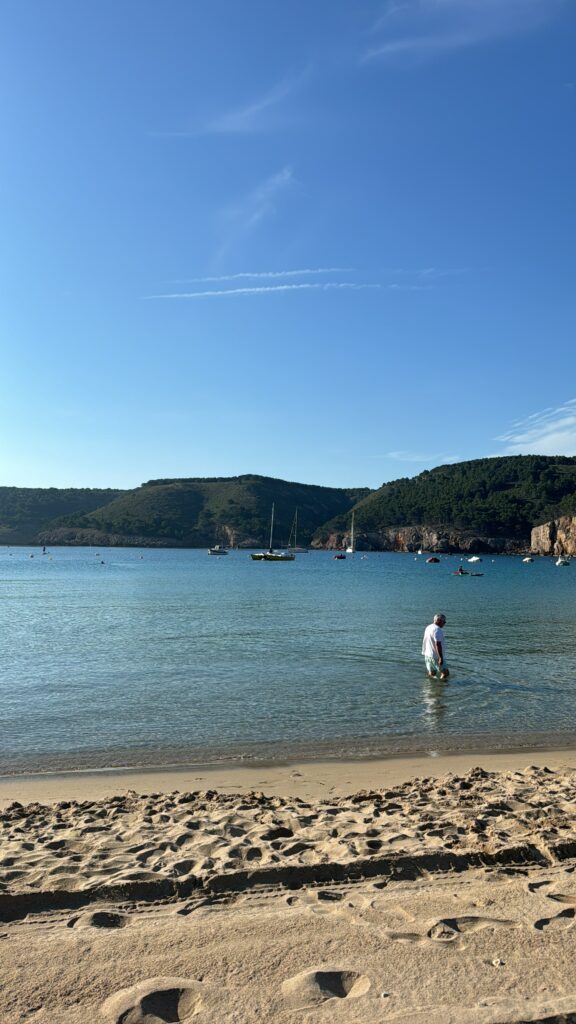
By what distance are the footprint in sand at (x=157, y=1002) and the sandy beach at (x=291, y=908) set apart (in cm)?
1

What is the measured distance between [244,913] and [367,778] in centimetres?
496

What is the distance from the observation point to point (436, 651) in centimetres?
1669

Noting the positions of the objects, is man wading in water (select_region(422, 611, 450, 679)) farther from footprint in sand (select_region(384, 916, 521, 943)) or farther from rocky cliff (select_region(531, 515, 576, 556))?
rocky cliff (select_region(531, 515, 576, 556))

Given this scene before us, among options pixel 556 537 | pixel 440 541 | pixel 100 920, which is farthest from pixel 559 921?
pixel 440 541

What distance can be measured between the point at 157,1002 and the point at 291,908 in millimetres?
1357

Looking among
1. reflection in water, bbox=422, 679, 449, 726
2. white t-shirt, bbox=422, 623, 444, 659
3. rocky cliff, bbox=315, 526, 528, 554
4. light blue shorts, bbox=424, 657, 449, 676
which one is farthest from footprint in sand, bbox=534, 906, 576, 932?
rocky cliff, bbox=315, 526, 528, 554

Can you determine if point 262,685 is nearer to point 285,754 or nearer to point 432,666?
point 432,666

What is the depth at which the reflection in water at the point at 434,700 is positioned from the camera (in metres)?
13.4

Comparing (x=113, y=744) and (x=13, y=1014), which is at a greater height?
(x=13, y=1014)

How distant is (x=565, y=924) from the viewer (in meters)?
4.54

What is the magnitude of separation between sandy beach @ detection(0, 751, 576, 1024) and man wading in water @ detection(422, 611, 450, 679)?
27.8ft

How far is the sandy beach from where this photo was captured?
3.75 m

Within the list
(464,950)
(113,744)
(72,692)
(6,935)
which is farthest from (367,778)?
(72,692)

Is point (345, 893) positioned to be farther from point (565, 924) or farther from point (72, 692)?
point (72, 692)
